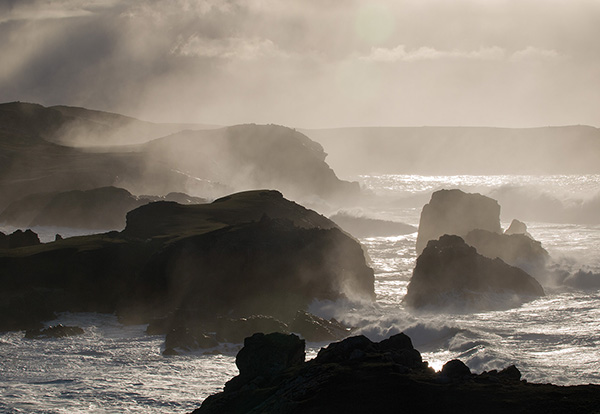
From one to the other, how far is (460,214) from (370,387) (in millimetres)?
49801

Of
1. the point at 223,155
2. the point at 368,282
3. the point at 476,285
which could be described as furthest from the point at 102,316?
the point at 223,155

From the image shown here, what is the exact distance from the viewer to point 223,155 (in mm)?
158500

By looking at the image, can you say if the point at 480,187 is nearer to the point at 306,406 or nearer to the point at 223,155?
the point at 223,155

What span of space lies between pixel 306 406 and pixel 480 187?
5438 inches

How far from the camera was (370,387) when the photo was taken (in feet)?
72.8

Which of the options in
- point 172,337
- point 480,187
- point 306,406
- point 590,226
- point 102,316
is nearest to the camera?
point 306,406

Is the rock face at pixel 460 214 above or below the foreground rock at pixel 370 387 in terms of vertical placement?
above

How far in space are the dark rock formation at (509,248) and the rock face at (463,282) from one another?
293 inches

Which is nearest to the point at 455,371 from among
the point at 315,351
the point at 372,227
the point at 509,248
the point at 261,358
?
the point at 261,358

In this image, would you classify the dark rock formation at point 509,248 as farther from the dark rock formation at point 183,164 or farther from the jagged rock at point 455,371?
the dark rock formation at point 183,164

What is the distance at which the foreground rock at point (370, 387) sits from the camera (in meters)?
21.1

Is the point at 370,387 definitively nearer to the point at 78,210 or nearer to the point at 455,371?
the point at 455,371

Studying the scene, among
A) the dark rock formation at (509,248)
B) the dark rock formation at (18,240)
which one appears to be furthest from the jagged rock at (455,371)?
the dark rock formation at (18,240)

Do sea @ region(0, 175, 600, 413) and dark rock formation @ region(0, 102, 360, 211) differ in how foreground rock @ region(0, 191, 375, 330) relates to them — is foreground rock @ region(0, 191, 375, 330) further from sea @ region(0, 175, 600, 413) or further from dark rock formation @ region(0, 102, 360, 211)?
dark rock formation @ region(0, 102, 360, 211)
